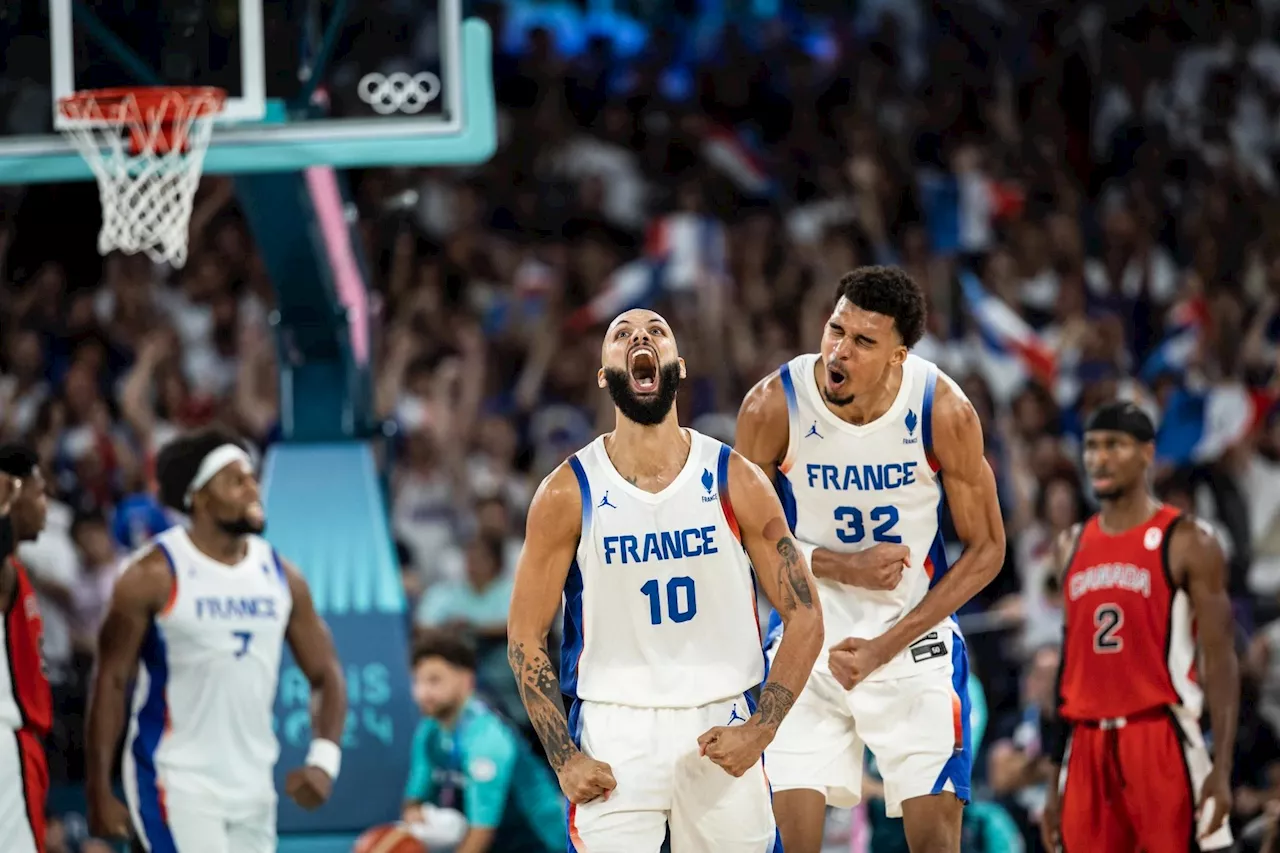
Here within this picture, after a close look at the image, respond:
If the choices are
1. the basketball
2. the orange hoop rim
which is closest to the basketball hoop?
the orange hoop rim

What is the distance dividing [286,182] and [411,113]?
0.69 m

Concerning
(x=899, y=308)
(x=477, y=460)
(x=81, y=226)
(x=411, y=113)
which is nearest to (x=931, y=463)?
(x=899, y=308)

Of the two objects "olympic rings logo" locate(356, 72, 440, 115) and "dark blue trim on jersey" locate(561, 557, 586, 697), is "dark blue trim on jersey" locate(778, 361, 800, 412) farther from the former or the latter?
"olympic rings logo" locate(356, 72, 440, 115)

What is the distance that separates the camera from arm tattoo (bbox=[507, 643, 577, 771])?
17.5 feet

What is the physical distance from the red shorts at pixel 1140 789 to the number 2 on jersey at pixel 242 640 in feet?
11.3

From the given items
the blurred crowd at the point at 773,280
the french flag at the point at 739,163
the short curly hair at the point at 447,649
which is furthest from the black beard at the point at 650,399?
the french flag at the point at 739,163

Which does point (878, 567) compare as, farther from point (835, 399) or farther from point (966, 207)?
point (966, 207)

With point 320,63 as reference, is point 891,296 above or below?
below

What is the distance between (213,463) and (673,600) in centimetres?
278

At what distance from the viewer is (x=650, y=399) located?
5500mm

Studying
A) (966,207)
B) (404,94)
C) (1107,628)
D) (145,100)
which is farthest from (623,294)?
(1107,628)

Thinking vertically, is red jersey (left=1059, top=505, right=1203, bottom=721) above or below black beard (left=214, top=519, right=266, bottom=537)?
below

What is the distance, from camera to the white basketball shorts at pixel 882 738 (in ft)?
20.4

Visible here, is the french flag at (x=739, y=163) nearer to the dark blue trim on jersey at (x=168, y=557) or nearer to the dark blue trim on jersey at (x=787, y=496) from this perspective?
the dark blue trim on jersey at (x=168, y=557)
